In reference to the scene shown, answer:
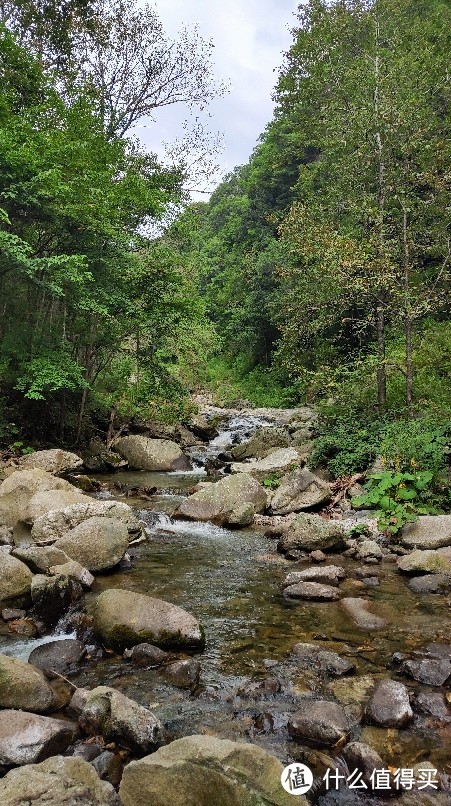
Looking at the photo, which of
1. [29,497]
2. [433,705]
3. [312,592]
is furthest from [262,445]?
[433,705]

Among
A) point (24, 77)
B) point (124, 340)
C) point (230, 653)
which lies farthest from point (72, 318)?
point (230, 653)

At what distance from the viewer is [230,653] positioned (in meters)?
4.99

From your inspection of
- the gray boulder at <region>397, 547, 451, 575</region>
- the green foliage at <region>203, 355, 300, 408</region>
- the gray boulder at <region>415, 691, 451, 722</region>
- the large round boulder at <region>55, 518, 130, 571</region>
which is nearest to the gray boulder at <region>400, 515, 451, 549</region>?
the gray boulder at <region>397, 547, 451, 575</region>

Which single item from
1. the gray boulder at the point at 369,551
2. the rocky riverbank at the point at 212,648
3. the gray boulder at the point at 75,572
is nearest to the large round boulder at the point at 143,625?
the rocky riverbank at the point at 212,648

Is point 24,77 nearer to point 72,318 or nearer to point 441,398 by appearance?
point 72,318

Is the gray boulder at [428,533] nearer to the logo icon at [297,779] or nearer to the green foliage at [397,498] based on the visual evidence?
the green foliage at [397,498]

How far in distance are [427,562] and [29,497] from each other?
→ 6.33 metres

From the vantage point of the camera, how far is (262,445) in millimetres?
16562

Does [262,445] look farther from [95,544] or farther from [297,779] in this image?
[297,779]

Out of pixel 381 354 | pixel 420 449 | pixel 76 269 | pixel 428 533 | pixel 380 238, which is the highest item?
pixel 380 238

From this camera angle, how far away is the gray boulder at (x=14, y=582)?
227 inches

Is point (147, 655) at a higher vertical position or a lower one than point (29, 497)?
lower

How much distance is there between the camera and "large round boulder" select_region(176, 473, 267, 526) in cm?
987

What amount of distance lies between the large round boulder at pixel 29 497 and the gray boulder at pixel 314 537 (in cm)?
345
